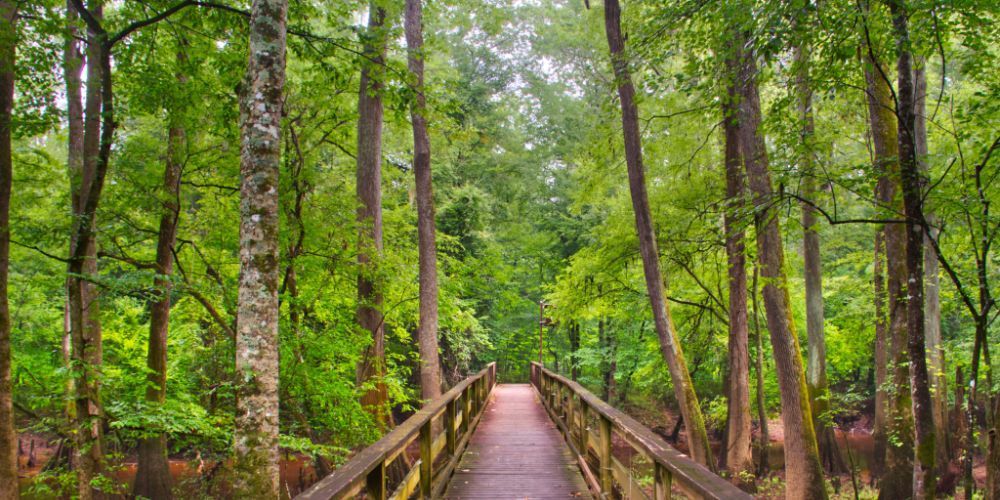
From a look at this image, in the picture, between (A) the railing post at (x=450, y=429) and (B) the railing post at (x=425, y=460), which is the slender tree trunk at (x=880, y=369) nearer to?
(A) the railing post at (x=450, y=429)

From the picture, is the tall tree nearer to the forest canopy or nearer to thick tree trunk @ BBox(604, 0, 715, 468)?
the forest canopy

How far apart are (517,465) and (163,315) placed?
19.8ft

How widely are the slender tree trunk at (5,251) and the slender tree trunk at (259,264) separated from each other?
3.25m

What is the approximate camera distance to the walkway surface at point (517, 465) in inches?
211

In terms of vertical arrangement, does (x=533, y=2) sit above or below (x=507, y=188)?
above

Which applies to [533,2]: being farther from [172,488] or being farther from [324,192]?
[172,488]

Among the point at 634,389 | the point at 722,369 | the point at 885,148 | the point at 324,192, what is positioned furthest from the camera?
the point at 634,389

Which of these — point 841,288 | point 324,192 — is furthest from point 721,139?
point 324,192

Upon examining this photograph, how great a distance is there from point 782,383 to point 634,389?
672 inches

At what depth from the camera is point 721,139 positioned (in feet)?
35.8

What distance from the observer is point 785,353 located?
25.3 ft

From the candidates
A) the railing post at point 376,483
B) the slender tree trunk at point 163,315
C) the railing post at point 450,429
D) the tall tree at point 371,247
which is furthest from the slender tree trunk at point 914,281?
the slender tree trunk at point 163,315

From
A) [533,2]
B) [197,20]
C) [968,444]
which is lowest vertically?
[968,444]

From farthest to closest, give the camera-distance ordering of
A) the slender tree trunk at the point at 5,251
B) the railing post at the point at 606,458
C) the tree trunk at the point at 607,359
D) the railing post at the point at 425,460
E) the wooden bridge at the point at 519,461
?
the tree trunk at the point at 607,359, the slender tree trunk at the point at 5,251, the railing post at the point at 606,458, the railing post at the point at 425,460, the wooden bridge at the point at 519,461
